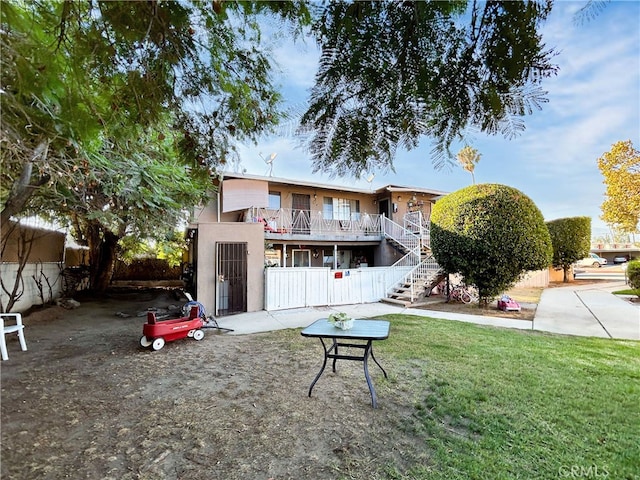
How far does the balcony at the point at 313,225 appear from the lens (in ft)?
43.9

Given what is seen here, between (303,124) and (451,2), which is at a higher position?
(451,2)

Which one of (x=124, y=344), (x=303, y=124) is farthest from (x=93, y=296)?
(x=303, y=124)

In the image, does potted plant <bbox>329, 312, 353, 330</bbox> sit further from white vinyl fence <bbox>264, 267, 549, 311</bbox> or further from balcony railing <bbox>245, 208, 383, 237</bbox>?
balcony railing <bbox>245, 208, 383, 237</bbox>

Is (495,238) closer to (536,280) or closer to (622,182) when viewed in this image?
(536,280)

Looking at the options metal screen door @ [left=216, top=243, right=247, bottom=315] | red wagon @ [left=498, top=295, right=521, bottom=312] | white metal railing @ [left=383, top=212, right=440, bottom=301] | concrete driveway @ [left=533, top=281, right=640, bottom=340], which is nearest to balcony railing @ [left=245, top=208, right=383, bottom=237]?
white metal railing @ [left=383, top=212, right=440, bottom=301]

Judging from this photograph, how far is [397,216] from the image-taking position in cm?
1678

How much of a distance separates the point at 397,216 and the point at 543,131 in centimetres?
1510

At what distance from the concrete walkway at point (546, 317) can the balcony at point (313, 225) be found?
4.30m

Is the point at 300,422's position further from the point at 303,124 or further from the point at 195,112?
the point at 195,112

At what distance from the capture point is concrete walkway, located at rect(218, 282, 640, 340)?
7.26 meters

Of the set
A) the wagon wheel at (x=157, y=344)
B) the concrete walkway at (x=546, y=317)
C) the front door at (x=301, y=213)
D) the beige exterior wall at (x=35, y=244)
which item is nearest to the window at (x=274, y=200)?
the front door at (x=301, y=213)

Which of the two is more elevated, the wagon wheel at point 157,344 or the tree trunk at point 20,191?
the tree trunk at point 20,191

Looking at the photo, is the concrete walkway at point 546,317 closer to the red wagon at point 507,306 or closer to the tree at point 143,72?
the red wagon at point 507,306

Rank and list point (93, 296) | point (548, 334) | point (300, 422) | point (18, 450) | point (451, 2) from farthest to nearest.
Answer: point (93, 296), point (548, 334), point (300, 422), point (18, 450), point (451, 2)
